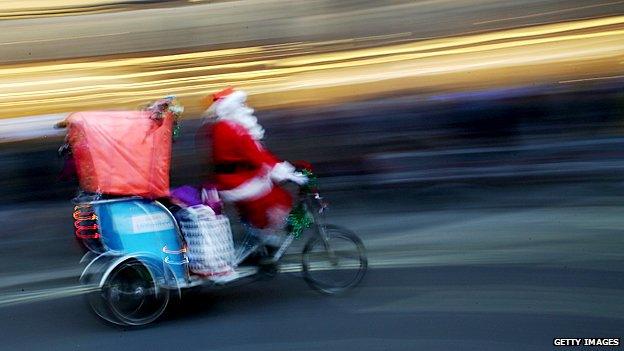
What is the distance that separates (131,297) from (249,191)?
0.98 m

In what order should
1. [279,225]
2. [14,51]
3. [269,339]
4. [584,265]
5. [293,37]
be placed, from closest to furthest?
[269,339]
[279,225]
[584,265]
[14,51]
[293,37]

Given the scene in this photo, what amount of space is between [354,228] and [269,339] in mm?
2409

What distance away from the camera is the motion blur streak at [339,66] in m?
7.02

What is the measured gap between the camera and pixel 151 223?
4.94 m

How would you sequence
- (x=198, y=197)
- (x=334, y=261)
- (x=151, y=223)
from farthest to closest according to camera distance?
1. (x=334, y=261)
2. (x=198, y=197)
3. (x=151, y=223)

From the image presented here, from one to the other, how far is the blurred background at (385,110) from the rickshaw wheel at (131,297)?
2.62ft

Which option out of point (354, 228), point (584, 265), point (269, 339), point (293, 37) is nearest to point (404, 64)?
point (293, 37)

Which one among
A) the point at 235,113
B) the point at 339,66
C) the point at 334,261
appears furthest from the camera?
the point at 339,66

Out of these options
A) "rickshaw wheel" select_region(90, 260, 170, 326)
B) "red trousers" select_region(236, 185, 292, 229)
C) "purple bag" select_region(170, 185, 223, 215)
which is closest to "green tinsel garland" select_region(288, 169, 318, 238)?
"red trousers" select_region(236, 185, 292, 229)

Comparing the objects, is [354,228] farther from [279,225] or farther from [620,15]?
[620,15]

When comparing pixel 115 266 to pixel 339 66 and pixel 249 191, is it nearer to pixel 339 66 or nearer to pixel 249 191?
pixel 249 191

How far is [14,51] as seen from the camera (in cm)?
682

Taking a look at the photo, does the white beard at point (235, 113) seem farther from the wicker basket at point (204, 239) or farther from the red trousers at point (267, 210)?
the wicker basket at point (204, 239)

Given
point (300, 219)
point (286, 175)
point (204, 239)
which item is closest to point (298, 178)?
point (286, 175)
